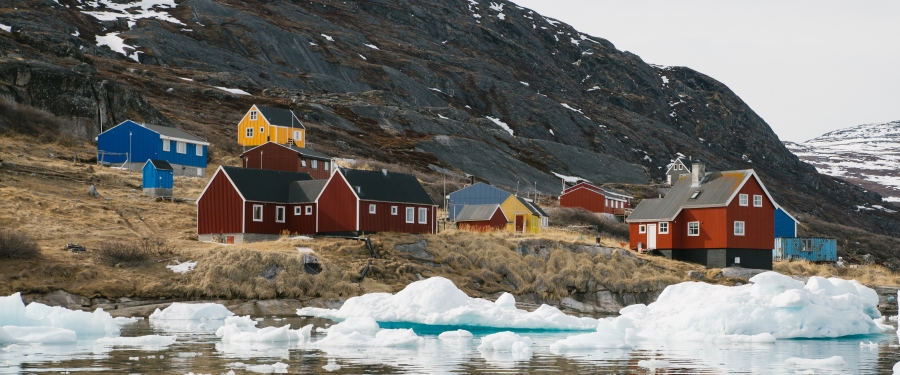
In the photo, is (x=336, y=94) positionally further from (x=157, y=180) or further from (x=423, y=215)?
(x=423, y=215)

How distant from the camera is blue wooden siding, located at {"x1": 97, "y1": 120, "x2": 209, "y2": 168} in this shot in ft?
247

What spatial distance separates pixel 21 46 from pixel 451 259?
75.2 meters

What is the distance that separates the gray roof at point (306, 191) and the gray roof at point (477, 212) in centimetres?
1658

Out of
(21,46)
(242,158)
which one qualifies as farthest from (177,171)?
(21,46)

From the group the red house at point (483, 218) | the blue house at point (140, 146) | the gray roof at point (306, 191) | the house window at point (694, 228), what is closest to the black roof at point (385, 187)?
the gray roof at point (306, 191)

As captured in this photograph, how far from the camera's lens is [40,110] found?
81000 millimetres

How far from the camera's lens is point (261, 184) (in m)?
57.0

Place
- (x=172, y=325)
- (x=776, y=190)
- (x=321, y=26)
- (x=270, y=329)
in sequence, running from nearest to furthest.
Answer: (x=270, y=329), (x=172, y=325), (x=776, y=190), (x=321, y=26)

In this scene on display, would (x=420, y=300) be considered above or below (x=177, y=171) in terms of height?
below

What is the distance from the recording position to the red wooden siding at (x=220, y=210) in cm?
5428

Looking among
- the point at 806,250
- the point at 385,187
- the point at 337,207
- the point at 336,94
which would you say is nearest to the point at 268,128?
the point at 385,187

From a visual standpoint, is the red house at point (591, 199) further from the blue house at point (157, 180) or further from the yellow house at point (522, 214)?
the blue house at point (157, 180)

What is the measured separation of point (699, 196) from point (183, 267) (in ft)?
108

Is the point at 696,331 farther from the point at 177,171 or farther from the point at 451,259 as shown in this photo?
the point at 177,171
